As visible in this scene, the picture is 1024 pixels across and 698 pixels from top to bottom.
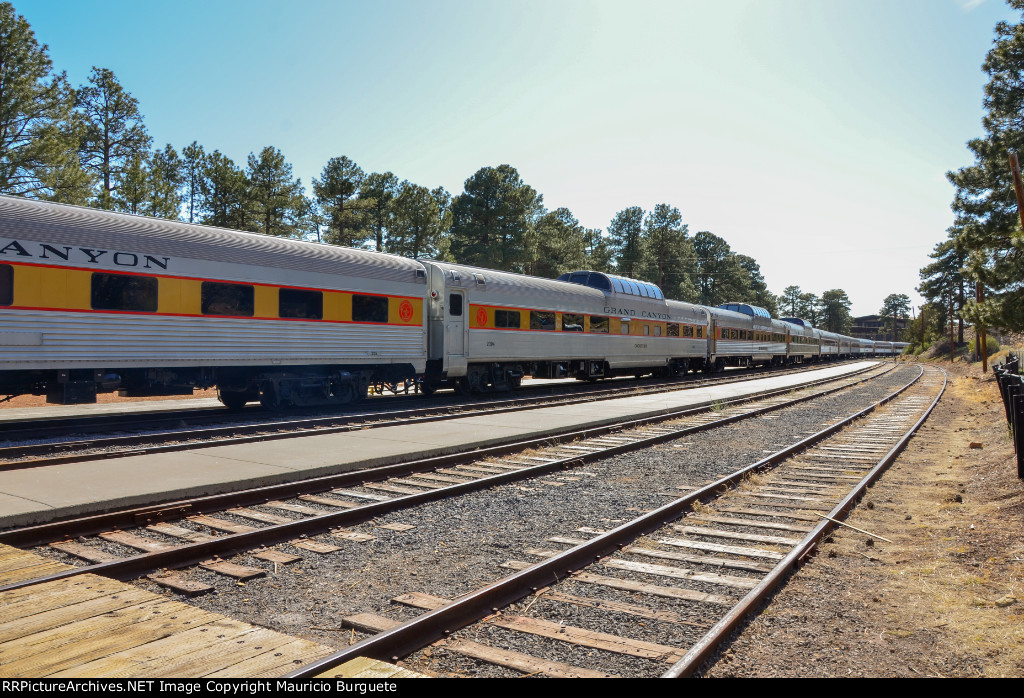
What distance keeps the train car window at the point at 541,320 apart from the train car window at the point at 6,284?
45.5ft

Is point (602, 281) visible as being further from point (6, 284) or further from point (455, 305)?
point (6, 284)

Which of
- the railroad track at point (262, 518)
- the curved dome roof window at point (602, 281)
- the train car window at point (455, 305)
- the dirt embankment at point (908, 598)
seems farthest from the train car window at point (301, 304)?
the curved dome roof window at point (602, 281)

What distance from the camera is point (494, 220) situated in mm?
47125

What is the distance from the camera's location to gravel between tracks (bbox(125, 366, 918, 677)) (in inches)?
157

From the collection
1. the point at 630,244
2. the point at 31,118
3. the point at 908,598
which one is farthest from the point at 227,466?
the point at 630,244

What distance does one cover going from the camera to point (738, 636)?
161 inches

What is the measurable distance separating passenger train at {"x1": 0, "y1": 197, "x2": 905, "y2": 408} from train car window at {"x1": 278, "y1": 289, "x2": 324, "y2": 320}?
0.09 feet

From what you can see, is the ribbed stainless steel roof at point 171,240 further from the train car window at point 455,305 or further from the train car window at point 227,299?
the train car window at point 455,305

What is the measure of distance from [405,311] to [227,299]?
4.83m

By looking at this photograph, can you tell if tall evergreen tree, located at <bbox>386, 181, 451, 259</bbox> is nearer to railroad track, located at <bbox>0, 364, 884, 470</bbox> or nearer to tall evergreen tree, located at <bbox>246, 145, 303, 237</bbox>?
tall evergreen tree, located at <bbox>246, 145, 303, 237</bbox>

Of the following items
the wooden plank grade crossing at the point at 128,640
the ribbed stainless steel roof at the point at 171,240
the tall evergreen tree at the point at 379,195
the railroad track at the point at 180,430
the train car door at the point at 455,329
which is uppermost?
the tall evergreen tree at the point at 379,195

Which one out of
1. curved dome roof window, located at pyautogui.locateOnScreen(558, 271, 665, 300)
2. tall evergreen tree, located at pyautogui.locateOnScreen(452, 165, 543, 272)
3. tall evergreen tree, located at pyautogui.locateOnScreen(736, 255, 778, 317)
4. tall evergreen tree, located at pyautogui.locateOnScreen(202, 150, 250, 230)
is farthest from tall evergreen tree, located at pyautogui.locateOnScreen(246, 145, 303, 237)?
tall evergreen tree, located at pyautogui.locateOnScreen(736, 255, 778, 317)

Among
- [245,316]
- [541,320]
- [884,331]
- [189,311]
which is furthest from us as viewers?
[884,331]

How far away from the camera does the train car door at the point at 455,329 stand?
18.5 m
